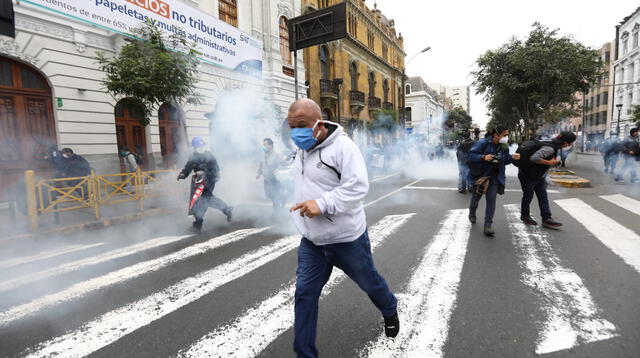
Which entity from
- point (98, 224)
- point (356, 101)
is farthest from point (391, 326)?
point (356, 101)

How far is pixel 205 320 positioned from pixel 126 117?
11.2 m

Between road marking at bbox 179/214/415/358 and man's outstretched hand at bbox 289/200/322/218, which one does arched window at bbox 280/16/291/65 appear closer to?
road marking at bbox 179/214/415/358

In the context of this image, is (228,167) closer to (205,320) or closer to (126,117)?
(126,117)

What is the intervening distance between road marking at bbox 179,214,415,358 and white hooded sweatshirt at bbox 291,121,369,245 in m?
0.86

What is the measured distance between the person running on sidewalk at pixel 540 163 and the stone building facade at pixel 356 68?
56.8ft

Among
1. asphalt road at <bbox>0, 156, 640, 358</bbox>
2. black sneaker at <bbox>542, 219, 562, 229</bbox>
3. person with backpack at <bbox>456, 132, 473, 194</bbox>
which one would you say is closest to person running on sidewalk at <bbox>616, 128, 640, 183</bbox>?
person with backpack at <bbox>456, 132, 473, 194</bbox>

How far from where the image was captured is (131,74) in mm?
8195

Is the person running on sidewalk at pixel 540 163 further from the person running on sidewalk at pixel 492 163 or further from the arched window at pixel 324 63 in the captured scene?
the arched window at pixel 324 63

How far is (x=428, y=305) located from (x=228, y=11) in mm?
16830

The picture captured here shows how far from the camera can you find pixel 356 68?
3125cm

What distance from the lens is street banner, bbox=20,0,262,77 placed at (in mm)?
8883

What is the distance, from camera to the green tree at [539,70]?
1877cm

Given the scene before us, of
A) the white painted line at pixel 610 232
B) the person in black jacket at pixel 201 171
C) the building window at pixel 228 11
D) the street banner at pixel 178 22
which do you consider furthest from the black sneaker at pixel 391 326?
the building window at pixel 228 11

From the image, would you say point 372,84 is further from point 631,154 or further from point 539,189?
point 539,189
